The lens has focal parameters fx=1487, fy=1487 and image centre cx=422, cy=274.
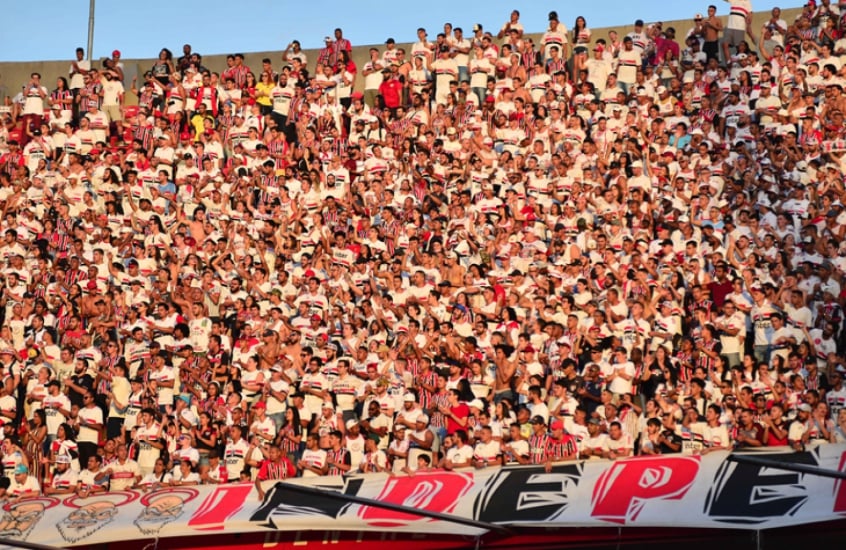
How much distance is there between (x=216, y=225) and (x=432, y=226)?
3.66 m

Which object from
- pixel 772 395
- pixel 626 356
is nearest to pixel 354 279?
pixel 626 356

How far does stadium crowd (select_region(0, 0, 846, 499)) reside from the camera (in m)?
18.4

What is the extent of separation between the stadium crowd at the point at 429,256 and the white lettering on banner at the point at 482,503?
40.6 inches

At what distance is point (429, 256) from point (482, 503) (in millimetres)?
6139

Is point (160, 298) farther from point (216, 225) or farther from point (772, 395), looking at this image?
point (772, 395)

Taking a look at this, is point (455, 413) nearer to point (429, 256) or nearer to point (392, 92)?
point (429, 256)

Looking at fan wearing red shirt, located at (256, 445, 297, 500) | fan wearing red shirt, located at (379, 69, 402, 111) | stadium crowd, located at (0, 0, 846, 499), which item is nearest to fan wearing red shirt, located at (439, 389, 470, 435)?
stadium crowd, located at (0, 0, 846, 499)

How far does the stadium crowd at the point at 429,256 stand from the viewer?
1836 cm

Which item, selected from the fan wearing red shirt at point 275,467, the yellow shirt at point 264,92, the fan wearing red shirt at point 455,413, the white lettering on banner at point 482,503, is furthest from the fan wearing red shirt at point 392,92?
the white lettering on banner at point 482,503

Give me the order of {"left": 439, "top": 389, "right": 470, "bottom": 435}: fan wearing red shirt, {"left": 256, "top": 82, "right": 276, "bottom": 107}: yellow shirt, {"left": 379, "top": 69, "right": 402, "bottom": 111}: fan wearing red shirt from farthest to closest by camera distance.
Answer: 1. {"left": 256, "top": 82, "right": 276, "bottom": 107}: yellow shirt
2. {"left": 379, "top": 69, "right": 402, "bottom": 111}: fan wearing red shirt
3. {"left": 439, "top": 389, "right": 470, "bottom": 435}: fan wearing red shirt

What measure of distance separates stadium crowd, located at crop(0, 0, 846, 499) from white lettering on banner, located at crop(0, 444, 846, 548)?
103 centimetres

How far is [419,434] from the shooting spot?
18266 mm

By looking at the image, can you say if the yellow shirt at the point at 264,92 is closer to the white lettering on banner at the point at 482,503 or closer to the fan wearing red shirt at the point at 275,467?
the fan wearing red shirt at the point at 275,467

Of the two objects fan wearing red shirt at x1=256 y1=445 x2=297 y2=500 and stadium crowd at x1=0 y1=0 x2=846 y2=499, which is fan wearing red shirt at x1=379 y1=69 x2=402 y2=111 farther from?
fan wearing red shirt at x1=256 y1=445 x2=297 y2=500
